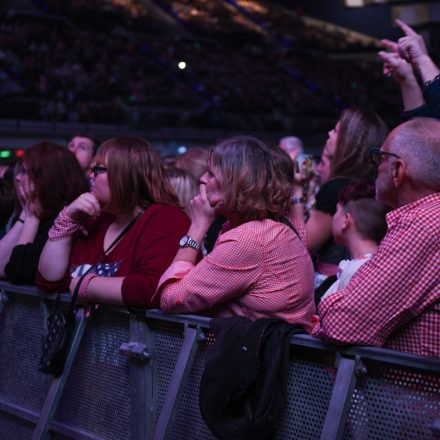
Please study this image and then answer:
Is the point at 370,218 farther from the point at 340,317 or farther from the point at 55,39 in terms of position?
the point at 55,39

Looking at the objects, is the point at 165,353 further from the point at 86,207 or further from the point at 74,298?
the point at 86,207

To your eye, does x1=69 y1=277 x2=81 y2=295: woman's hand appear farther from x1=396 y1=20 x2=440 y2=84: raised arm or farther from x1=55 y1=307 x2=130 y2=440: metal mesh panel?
x1=396 y1=20 x2=440 y2=84: raised arm

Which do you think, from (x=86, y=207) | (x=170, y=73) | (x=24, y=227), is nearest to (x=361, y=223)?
(x=86, y=207)

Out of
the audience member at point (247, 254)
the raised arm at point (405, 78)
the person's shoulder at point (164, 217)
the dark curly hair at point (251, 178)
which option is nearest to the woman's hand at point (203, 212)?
the audience member at point (247, 254)

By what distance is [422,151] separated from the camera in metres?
2.42

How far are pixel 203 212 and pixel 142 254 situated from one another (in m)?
0.45

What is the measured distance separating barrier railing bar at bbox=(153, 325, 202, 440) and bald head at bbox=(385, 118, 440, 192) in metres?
0.93

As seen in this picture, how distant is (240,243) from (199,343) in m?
0.39

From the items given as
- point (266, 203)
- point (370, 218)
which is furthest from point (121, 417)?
point (370, 218)

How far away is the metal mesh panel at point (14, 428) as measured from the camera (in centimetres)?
362

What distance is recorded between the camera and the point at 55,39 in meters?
27.0

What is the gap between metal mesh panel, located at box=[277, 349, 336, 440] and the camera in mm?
2412

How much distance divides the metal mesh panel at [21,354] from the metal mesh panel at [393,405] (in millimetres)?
1695

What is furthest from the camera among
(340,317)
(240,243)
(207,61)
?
(207,61)
